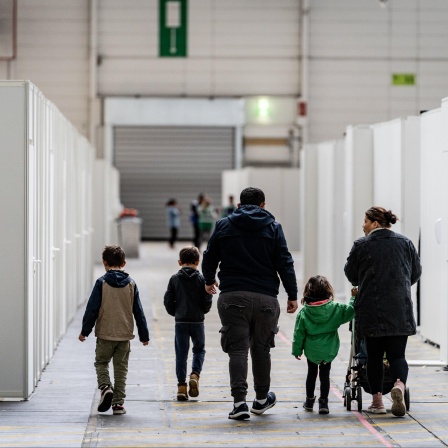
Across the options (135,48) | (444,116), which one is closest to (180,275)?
(444,116)

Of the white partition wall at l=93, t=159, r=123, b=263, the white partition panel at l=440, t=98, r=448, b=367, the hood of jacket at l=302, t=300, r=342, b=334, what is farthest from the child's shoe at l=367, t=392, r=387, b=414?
the white partition wall at l=93, t=159, r=123, b=263

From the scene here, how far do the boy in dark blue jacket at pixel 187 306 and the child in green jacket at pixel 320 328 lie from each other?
0.92m

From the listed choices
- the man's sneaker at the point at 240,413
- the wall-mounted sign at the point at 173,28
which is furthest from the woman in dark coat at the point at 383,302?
the wall-mounted sign at the point at 173,28

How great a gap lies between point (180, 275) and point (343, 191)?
1055 cm

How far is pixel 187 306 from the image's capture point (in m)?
9.38

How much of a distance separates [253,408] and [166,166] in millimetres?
31880

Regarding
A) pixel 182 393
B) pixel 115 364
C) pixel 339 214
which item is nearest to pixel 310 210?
pixel 339 214

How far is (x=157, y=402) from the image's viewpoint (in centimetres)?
932

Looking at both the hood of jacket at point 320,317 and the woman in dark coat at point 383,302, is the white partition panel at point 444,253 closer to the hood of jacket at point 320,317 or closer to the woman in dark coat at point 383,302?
the woman in dark coat at point 383,302

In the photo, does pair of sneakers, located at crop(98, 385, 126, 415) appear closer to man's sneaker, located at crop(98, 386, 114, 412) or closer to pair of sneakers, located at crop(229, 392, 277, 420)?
man's sneaker, located at crop(98, 386, 114, 412)

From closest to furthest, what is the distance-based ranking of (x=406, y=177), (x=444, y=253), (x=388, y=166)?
(x=444, y=253) < (x=406, y=177) < (x=388, y=166)

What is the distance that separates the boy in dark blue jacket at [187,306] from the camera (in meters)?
9.35

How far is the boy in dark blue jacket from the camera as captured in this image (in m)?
9.35

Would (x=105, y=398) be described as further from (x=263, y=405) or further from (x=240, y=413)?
(x=263, y=405)
